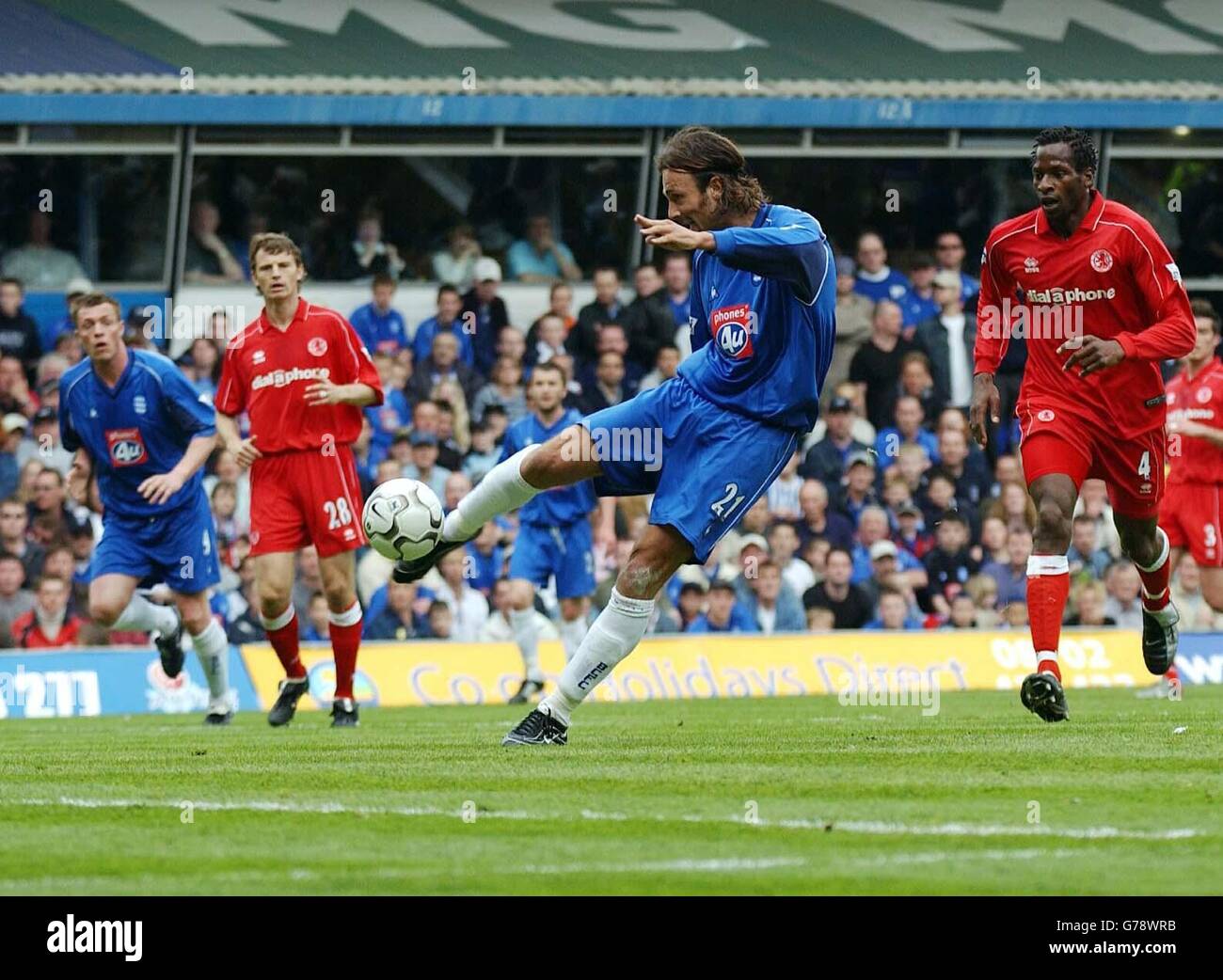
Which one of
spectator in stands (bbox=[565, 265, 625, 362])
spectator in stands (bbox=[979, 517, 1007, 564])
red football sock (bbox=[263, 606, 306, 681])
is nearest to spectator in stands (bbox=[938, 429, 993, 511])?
spectator in stands (bbox=[979, 517, 1007, 564])

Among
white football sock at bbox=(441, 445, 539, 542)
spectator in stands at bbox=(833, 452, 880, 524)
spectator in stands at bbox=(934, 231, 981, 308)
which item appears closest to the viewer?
white football sock at bbox=(441, 445, 539, 542)

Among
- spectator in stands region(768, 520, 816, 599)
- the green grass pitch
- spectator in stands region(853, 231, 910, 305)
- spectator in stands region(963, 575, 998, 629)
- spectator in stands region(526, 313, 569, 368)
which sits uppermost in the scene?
spectator in stands region(853, 231, 910, 305)

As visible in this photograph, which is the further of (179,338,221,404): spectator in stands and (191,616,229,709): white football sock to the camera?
(179,338,221,404): spectator in stands

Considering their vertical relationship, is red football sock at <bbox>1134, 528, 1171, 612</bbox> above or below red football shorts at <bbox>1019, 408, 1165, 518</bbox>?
below

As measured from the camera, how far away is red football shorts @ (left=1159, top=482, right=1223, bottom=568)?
50.5 feet

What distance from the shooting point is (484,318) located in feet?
66.0

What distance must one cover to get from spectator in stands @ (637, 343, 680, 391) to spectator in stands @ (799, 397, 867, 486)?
145cm

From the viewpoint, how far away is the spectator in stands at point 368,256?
21.3 m

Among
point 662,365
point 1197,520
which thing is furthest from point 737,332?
point 662,365

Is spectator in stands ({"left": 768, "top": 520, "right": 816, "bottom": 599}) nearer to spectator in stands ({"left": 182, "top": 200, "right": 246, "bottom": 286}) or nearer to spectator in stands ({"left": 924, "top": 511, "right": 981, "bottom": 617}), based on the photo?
spectator in stands ({"left": 924, "top": 511, "right": 981, "bottom": 617})

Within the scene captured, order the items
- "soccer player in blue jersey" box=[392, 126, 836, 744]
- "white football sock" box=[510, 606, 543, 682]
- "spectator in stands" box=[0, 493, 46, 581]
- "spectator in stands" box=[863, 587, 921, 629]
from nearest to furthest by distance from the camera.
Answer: "soccer player in blue jersey" box=[392, 126, 836, 744], "white football sock" box=[510, 606, 543, 682], "spectator in stands" box=[0, 493, 46, 581], "spectator in stands" box=[863, 587, 921, 629]

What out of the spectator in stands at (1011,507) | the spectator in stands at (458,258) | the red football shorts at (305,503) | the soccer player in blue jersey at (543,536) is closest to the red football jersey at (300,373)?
the red football shorts at (305,503)
